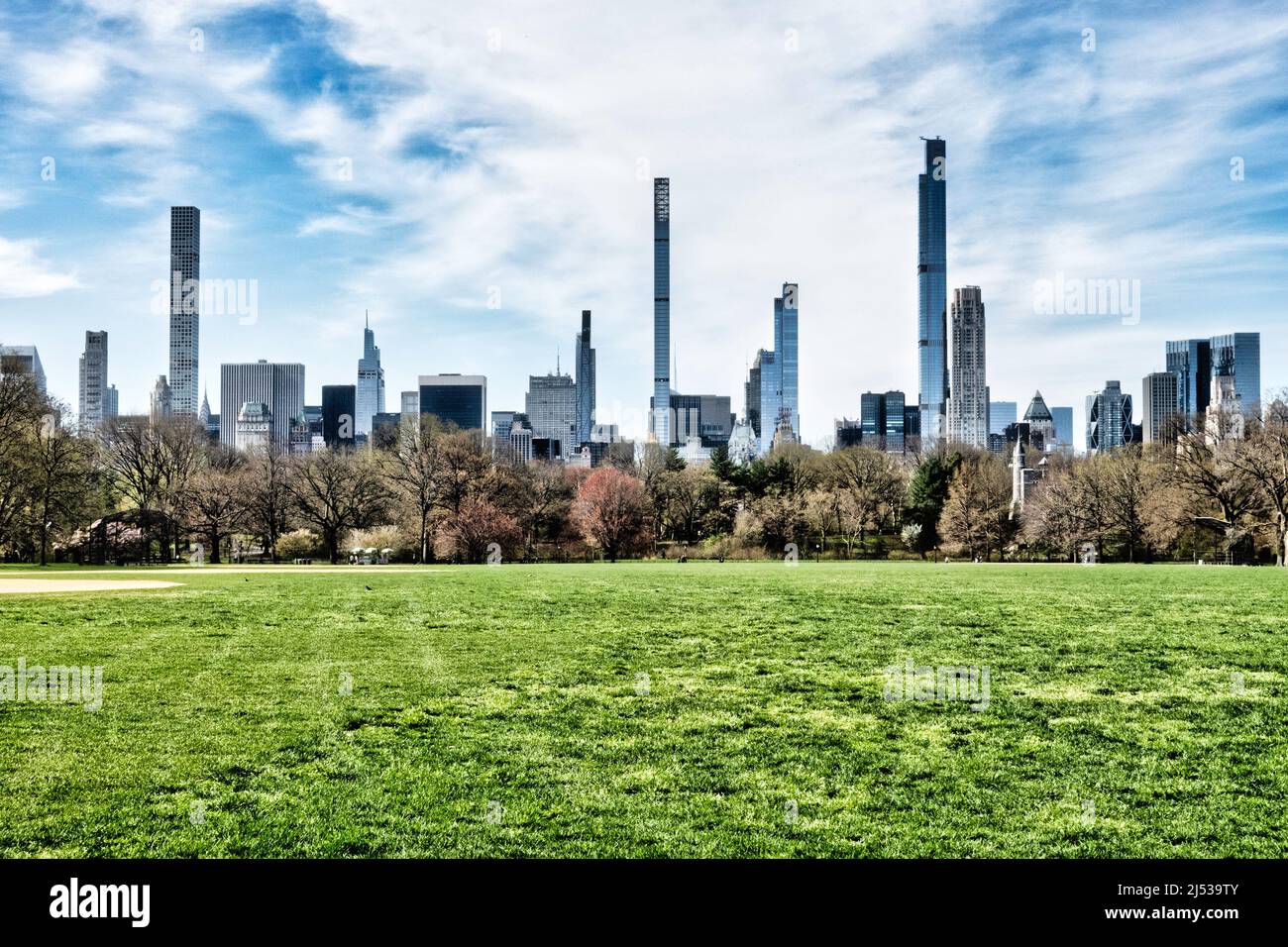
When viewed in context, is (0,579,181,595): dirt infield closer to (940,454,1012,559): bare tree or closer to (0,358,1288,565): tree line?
(0,358,1288,565): tree line

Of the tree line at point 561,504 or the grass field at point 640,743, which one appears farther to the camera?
the tree line at point 561,504

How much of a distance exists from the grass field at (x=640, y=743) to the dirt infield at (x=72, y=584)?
1018cm

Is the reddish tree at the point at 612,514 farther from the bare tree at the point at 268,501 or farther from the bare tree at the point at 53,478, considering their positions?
the bare tree at the point at 53,478

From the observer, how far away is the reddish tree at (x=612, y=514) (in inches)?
3241

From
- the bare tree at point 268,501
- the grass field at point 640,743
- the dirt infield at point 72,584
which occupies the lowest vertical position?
the dirt infield at point 72,584

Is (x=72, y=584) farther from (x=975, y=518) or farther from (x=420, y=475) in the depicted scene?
(x=975, y=518)

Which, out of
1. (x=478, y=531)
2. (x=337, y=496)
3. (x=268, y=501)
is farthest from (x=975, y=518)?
(x=268, y=501)

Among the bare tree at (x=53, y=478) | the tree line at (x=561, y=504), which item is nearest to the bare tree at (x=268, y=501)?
the tree line at (x=561, y=504)

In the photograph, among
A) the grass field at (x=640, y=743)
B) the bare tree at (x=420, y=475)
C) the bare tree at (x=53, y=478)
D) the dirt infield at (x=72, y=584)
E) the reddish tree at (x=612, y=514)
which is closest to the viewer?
the grass field at (x=640, y=743)

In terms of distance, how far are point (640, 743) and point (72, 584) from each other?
30281 mm

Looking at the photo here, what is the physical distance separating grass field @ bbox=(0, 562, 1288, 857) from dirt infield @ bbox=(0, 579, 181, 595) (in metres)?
10.2

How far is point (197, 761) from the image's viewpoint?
9.52 m
